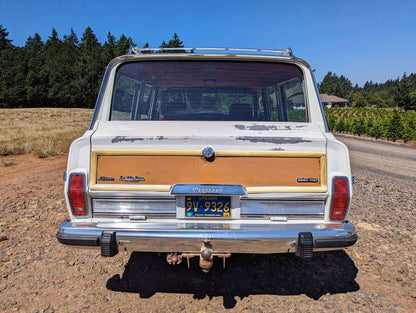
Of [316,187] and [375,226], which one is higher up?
[316,187]

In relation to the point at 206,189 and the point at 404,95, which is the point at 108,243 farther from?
the point at 404,95

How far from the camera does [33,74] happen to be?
2411 inches

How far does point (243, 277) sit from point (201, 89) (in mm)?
1955

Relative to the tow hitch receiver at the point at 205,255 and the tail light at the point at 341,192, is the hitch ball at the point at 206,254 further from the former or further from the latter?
the tail light at the point at 341,192

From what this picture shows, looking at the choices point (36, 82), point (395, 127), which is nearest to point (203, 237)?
point (395, 127)

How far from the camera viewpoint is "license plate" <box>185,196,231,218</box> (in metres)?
2.37

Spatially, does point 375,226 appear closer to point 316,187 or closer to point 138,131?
point 316,187

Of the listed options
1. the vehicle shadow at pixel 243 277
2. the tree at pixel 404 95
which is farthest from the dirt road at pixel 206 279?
the tree at pixel 404 95

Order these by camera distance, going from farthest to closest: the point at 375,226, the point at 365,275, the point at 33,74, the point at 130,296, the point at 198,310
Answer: the point at 33,74 < the point at 375,226 < the point at 365,275 < the point at 130,296 < the point at 198,310

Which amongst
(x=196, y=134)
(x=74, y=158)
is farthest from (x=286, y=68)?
(x=74, y=158)

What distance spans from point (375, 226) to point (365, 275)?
1.53m

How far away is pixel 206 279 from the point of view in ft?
9.78

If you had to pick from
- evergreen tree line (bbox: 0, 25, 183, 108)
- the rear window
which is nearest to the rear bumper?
the rear window

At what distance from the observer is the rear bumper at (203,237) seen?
2201mm
